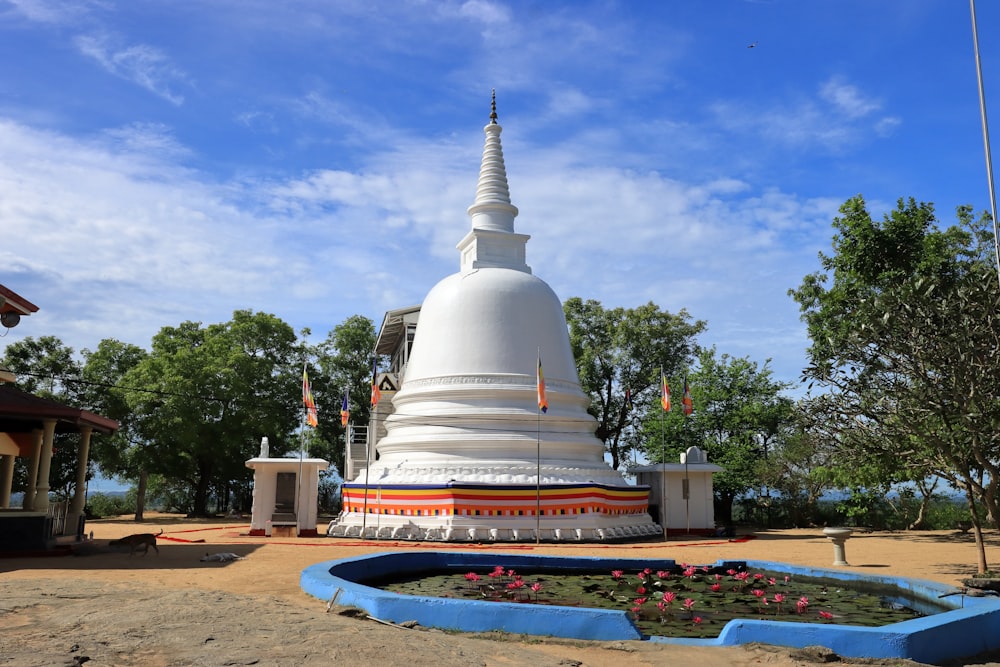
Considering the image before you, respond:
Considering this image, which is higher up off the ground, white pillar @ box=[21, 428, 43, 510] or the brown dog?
white pillar @ box=[21, 428, 43, 510]

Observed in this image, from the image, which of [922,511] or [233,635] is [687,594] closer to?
[233,635]

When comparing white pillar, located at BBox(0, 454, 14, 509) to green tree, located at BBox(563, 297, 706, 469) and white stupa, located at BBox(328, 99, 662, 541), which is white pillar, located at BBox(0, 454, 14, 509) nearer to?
white stupa, located at BBox(328, 99, 662, 541)

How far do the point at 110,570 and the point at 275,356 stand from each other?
29.7 meters

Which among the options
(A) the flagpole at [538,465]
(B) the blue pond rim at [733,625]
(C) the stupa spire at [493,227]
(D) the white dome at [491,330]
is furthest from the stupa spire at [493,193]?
(B) the blue pond rim at [733,625]

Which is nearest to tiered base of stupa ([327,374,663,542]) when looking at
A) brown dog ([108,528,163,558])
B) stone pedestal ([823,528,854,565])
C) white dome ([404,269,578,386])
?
white dome ([404,269,578,386])

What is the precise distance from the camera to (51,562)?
16062mm

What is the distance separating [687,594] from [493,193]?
22.1 metres

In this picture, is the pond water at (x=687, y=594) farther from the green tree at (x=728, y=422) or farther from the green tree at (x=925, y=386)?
the green tree at (x=728, y=422)

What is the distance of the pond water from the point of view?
10420 millimetres

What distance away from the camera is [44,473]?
18.4 m

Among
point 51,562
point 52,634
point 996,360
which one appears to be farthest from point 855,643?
point 51,562

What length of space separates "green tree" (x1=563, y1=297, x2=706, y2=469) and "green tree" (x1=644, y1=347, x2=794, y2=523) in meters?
3.78

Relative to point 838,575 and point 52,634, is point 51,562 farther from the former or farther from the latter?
point 838,575

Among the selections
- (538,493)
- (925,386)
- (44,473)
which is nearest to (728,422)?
(538,493)
